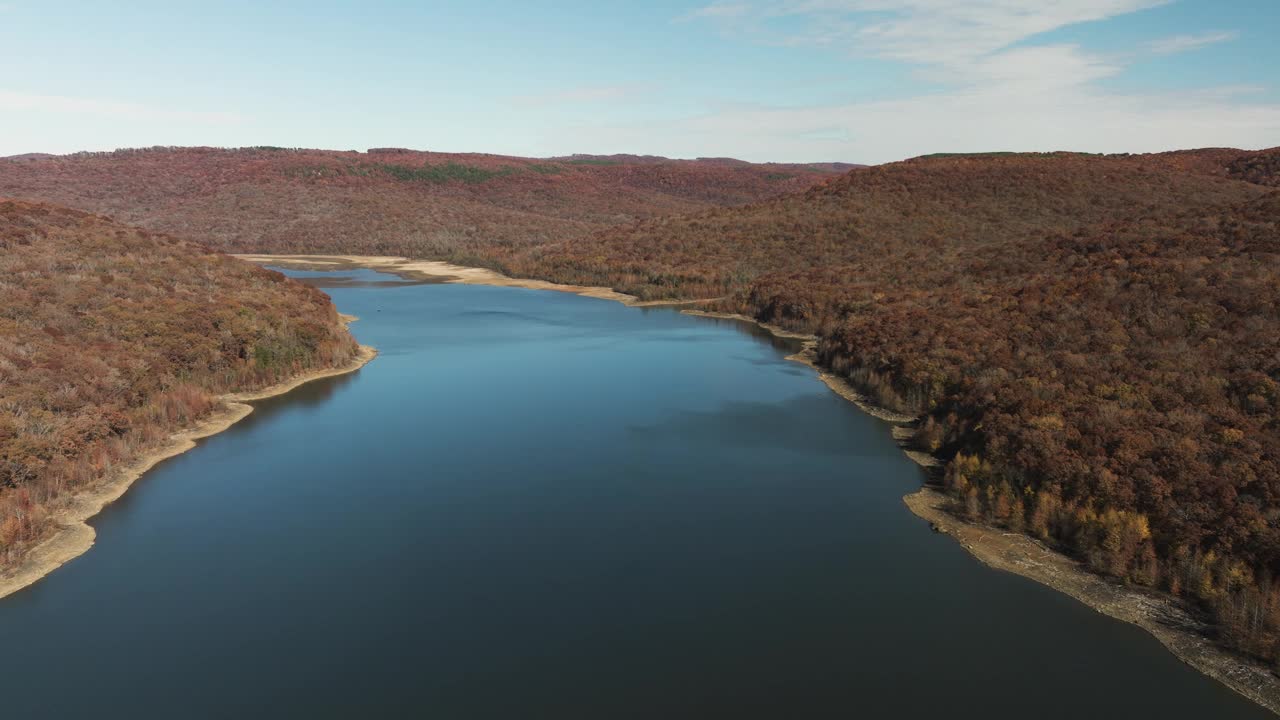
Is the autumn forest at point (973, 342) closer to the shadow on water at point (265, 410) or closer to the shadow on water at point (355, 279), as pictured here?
the shadow on water at point (265, 410)

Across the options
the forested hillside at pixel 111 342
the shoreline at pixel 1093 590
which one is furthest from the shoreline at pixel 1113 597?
the forested hillside at pixel 111 342

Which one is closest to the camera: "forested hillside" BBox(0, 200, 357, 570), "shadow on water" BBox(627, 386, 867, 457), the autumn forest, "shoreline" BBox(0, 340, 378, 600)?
"shoreline" BBox(0, 340, 378, 600)

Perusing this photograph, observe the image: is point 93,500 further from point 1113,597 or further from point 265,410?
point 1113,597

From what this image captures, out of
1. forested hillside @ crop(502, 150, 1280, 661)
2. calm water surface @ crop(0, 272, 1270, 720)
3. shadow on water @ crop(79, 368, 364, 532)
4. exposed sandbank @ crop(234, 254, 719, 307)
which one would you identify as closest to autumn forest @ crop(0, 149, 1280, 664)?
forested hillside @ crop(502, 150, 1280, 661)

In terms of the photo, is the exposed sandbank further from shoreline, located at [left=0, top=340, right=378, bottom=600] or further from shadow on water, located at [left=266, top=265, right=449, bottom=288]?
shoreline, located at [left=0, top=340, right=378, bottom=600]

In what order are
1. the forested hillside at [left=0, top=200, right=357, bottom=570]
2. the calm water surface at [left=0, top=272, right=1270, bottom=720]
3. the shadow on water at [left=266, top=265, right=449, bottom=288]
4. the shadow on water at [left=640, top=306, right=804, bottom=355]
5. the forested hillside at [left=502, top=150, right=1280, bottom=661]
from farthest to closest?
the shadow on water at [left=266, top=265, right=449, bottom=288] < the shadow on water at [left=640, top=306, right=804, bottom=355] < the forested hillside at [left=0, top=200, right=357, bottom=570] < the forested hillside at [left=502, top=150, right=1280, bottom=661] < the calm water surface at [left=0, top=272, right=1270, bottom=720]

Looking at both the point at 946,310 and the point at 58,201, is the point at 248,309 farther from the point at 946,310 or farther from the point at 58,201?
the point at 58,201

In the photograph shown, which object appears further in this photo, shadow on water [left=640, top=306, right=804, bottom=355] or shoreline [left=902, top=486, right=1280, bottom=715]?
shadow on water [left=640, top=306, right=804, bottom=355]
